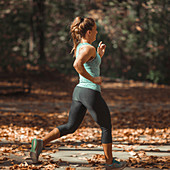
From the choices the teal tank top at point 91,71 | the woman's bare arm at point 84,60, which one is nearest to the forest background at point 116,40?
the teal tank top at point 91,71

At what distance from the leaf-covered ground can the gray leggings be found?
2.44 feet

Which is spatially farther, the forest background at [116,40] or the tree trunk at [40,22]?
the tree trunk at [40,22]

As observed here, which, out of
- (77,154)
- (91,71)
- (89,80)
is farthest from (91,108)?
(77,154)

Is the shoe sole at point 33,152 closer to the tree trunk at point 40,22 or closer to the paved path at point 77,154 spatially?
the paved path at point 77,154

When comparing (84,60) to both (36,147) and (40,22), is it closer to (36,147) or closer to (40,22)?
(36,147)

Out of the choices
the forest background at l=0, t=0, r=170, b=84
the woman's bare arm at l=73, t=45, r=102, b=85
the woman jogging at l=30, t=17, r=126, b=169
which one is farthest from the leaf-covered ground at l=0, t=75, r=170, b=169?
the forest background at l=0, t=0, r=170, b=84

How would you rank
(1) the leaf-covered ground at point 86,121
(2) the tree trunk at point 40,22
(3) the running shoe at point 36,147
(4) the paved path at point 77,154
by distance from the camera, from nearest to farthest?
(3) the running shoe at point 36,147 → (4) the paved path at point 77,154 → (1) the leaf-covered ground at point 86,121 → (2) the tree trunk at point 40,22

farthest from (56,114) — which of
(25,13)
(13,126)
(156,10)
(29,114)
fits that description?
(25,13)

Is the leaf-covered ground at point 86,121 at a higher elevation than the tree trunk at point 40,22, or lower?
lower

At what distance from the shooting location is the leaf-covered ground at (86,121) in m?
5.89

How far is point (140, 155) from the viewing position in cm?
597

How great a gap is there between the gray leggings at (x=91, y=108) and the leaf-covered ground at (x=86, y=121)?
2.44ft

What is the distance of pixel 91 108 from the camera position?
471 centimetres

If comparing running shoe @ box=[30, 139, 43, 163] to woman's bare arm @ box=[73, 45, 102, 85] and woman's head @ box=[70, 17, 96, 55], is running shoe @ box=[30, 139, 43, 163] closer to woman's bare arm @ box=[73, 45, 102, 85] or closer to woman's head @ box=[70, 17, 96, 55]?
woman's bare arm @ box=[73, 45, 102, 85]
